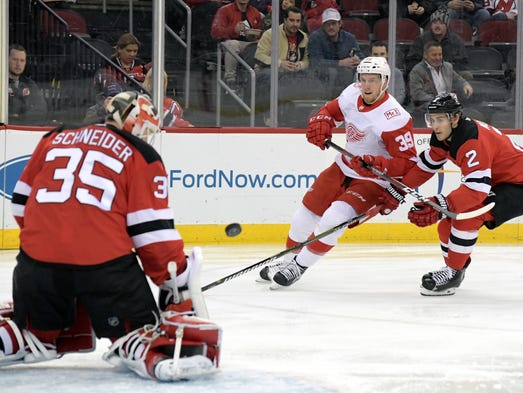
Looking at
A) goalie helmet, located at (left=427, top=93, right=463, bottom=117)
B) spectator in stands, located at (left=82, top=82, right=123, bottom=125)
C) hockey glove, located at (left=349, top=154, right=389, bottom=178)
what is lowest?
hockey glove, located at (left=349, top=154, right=389, bottom=178)

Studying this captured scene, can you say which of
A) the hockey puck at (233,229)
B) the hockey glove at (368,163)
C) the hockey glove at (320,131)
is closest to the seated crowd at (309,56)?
the hockey puck at (233,229)

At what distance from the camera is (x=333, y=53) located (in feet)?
24.2

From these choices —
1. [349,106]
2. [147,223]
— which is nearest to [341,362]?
[147,223]

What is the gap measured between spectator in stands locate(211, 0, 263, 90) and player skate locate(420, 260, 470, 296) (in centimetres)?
237

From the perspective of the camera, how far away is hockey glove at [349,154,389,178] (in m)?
5.21

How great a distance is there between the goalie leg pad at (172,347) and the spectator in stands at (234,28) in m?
3.99

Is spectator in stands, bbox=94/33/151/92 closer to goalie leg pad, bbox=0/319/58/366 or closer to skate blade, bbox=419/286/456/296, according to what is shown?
skate blade, bbox=419/286/456/296

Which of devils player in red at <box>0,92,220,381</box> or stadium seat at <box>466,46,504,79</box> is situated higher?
stadium seat at <box>466,46,504,79</box>

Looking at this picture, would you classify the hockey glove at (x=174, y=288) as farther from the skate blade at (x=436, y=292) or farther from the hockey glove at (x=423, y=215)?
the skate blade at (x=436, y=292)

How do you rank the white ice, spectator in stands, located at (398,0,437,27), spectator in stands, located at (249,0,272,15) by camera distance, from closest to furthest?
1. the white ice
2. spectator in stands, located at (249,0,272,15)
3. spectator in stands, located at (398,0,437,27)

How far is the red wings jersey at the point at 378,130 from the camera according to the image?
5.28 m

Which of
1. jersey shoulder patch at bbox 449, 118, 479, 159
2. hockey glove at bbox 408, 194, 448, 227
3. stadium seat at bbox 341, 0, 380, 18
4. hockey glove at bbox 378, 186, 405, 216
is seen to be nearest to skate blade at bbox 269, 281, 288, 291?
hockey glove at bbox 378, 186, 405, 216

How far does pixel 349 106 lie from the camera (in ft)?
17.8

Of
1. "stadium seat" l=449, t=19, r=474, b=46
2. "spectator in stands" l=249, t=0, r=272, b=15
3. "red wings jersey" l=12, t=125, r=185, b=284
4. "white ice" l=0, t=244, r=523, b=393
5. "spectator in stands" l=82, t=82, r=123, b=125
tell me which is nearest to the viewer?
"red wings jersey" l=12, t=125, r=185, b=284
